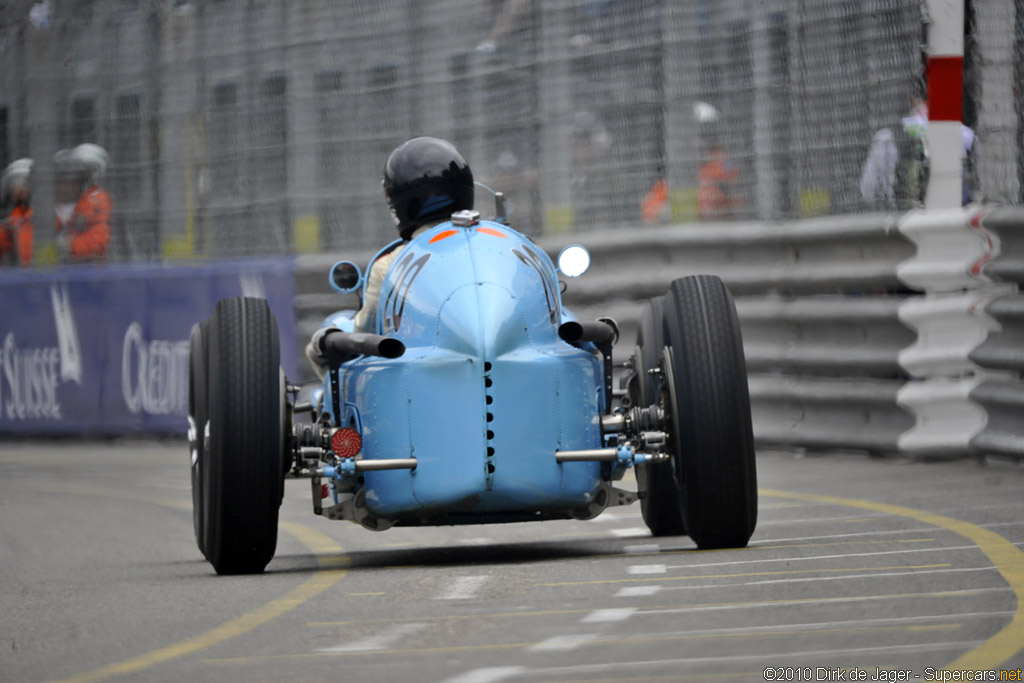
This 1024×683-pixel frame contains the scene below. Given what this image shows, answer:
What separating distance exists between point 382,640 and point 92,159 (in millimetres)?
12300

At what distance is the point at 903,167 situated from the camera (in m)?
11.8

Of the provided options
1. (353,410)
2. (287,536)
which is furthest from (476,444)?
(287,536)

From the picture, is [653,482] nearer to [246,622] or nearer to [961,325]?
[246,622]

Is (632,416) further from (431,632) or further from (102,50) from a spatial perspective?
(102,50)

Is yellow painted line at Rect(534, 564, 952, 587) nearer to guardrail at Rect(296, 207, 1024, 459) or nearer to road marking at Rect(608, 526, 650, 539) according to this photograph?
road marking at Rect(608, 526, 650, 539)

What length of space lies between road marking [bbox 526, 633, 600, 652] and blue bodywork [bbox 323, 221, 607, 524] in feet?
6.02

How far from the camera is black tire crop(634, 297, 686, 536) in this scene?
7848mm

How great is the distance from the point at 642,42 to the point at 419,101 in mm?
2287

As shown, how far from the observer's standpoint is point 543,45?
1355cm

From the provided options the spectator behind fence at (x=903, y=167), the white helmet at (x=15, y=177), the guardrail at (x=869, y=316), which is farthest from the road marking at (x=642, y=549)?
the white helmet at (x=15, y=177)

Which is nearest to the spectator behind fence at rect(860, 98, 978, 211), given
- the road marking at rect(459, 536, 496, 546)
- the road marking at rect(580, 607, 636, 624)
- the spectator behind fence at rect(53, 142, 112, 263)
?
the road marking at rect(459, 536, 496, 546)

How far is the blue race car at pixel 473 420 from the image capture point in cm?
694

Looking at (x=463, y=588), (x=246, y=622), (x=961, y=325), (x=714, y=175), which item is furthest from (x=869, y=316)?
(x=246, y=622)

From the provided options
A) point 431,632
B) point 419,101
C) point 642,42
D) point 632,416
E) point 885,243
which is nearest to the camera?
point 431,632
